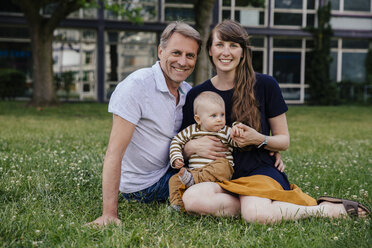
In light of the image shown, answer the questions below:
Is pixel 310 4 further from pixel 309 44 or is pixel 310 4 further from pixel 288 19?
pixel 309 44

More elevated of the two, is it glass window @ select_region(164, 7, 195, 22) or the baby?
glass window @ select_region(164, 7, 195, 22)

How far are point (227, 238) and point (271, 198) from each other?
59 centimetres

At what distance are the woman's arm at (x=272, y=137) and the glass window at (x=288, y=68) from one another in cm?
1985

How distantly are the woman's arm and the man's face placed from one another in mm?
670

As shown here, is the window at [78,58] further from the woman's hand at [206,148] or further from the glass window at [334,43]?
the woman's hand at [206,148]

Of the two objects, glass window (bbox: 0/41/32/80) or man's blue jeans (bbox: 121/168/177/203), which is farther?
glass window (bbox: 0/41/32/80)

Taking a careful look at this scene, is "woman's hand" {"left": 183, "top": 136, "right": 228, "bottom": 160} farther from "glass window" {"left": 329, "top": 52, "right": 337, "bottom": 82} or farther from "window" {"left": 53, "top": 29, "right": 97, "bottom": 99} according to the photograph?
"glass window" {"left": 329, "top": 52, "right": 337, "bottom": 82}

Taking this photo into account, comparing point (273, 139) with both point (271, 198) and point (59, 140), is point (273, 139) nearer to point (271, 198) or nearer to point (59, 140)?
point (271, 198)

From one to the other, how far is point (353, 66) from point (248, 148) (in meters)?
22.0

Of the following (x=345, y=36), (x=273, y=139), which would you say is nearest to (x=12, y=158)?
(x=273, y=139)

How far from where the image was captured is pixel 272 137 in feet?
11.5

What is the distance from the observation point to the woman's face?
357 cm

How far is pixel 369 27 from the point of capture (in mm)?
23031

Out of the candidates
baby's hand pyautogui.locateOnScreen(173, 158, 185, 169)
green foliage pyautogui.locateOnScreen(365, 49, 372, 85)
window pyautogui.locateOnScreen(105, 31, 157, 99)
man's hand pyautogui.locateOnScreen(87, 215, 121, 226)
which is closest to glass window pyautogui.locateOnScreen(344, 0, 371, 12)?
green foliage pyautogui.locateOnScreen(365, 49, 372, 85)
